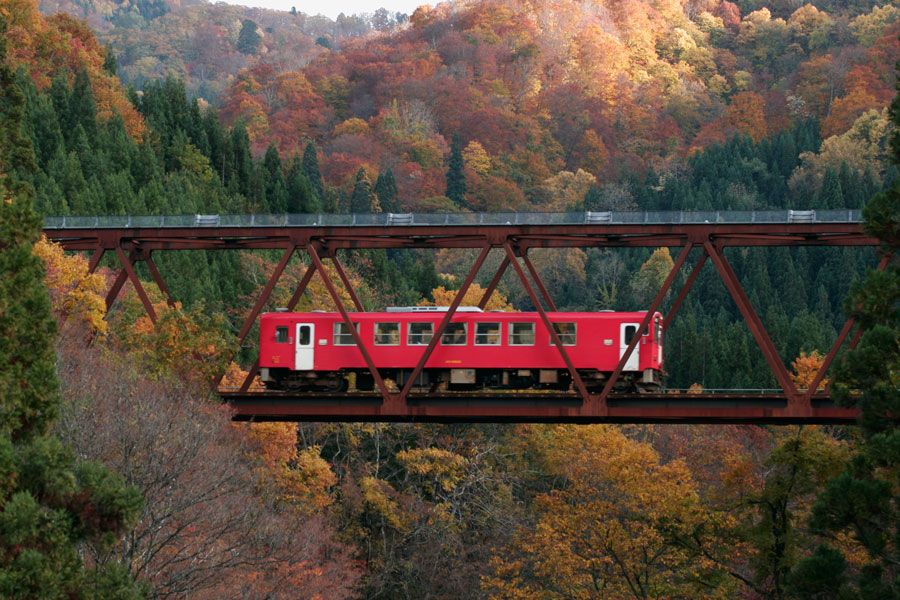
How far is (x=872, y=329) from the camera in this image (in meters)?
36.3

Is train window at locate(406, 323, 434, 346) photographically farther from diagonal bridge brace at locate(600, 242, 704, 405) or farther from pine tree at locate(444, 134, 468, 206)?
pine tree at locate(444, 134, 468, 206)

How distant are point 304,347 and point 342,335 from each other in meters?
1.30

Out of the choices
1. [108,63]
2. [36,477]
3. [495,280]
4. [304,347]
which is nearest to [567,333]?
[495,280]

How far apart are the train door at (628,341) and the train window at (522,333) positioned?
8.84 ft

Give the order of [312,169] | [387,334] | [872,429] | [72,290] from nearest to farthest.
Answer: [872,429] → [387,334] → [72,290] → [312,169]

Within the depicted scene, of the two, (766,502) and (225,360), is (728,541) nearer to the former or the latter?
(766,502)

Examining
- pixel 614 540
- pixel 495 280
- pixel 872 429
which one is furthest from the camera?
pixel 614 540

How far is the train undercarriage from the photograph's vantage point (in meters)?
52.7

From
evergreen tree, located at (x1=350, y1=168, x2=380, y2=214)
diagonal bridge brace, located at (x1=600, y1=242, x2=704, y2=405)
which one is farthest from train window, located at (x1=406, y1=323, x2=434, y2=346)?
evergreen tree, located at (x1=350, y1=168, x2=380, y2=214)

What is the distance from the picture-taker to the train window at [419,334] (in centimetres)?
5300

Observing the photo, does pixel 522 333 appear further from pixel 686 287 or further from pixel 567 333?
pixel 686 287

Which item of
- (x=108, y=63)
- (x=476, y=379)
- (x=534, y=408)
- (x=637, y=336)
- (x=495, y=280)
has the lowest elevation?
(x=476, y=379)

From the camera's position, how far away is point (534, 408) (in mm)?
47500

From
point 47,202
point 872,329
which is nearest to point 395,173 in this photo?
point 47,202
